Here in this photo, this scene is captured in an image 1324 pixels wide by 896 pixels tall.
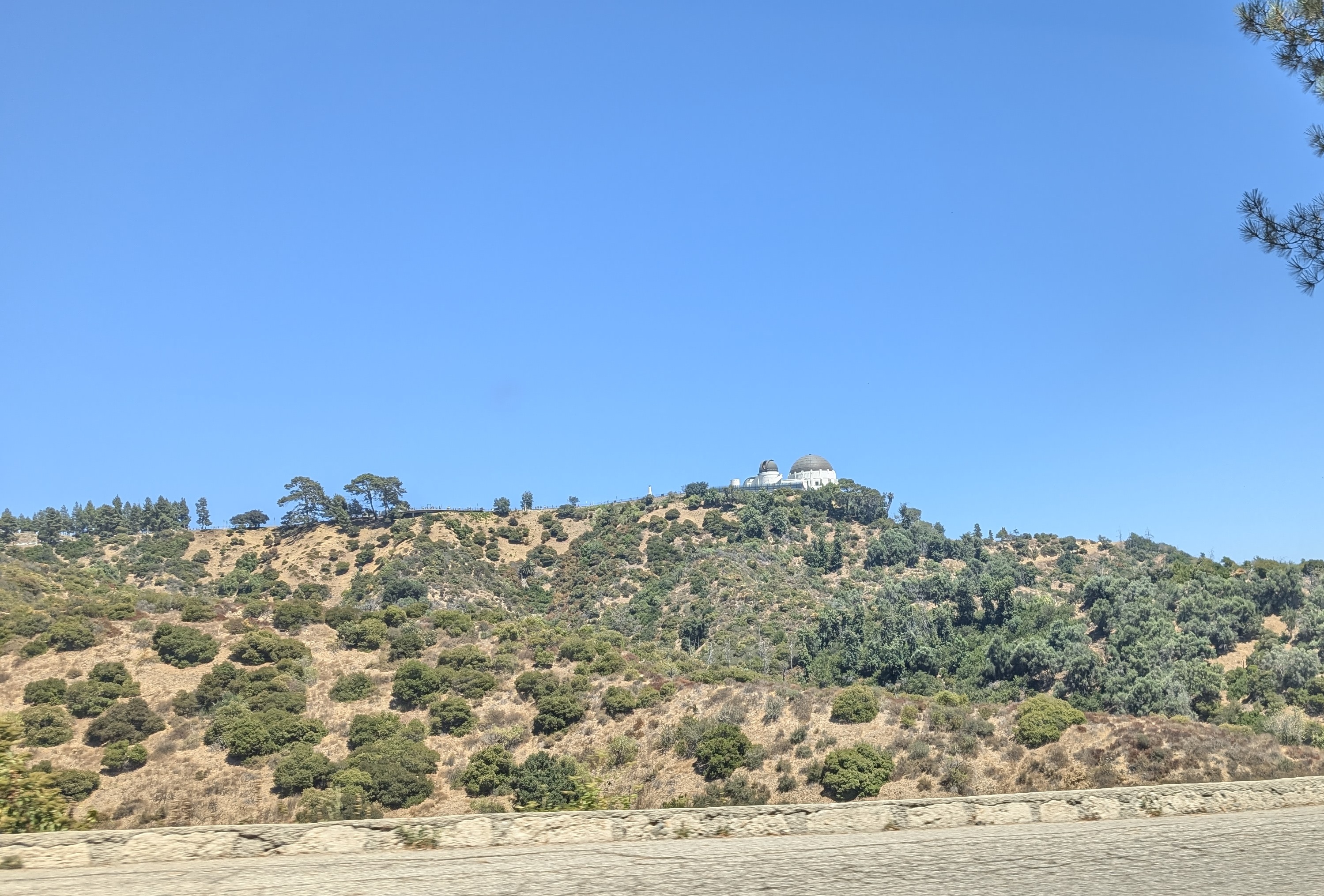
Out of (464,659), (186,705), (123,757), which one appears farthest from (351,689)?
(123,757)

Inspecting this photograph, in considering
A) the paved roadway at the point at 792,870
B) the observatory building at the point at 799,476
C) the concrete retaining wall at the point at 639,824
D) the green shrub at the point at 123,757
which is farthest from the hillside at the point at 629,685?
the observatory building at the point at 799,476

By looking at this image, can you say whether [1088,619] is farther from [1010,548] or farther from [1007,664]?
[1010,548]

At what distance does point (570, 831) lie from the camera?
30.3ft

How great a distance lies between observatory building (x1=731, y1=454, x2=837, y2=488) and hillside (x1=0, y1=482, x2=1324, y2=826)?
60.9 metres

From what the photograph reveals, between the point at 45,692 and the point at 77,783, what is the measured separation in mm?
8724

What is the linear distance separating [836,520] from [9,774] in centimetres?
11002

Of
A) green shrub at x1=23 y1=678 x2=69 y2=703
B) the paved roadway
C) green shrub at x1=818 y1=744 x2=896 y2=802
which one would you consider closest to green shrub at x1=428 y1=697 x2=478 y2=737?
green shrub at x1=23 y1=678 x2=69 y2=703

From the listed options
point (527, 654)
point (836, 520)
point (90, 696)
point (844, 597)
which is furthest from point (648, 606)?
point (90, 696)

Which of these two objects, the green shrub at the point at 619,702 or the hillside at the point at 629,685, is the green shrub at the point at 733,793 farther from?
the green shrub at the point at 619,702

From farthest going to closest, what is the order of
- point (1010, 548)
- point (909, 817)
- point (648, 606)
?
point (1010, 548), point (648, 606), point (909, 817)

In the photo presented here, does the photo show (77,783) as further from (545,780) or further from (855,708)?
(855,708)

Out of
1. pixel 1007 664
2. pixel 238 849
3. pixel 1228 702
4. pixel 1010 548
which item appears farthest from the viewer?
pixel 1010 548

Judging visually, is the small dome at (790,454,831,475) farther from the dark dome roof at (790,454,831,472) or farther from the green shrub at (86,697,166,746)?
the green shrub at (86,697,166,746)

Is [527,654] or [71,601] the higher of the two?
[71,601]
